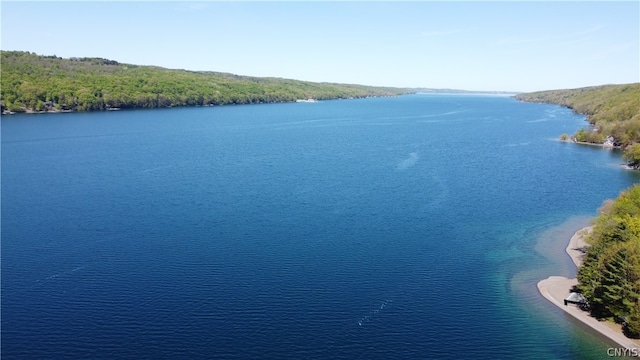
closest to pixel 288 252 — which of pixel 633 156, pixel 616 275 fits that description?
pixel 616 275

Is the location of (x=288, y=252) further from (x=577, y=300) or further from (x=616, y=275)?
(x=616, y=275)

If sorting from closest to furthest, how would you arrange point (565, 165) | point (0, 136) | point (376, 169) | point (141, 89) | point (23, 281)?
point (23, 281), point (376, 169), point (565, 165), point (0, 136), point (141, 89)

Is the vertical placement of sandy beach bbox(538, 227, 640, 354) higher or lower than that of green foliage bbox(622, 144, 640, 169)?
lower

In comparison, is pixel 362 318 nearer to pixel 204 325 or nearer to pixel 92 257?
pixel 204 325

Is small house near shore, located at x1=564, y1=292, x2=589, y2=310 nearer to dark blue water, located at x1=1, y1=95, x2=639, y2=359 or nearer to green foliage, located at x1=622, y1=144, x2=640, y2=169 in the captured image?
dark blue water, located at x1=1, y1=95, x2=639, y2=359

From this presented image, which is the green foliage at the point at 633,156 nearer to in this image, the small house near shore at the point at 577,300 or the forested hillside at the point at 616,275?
the forested hillside at the point at 616,275

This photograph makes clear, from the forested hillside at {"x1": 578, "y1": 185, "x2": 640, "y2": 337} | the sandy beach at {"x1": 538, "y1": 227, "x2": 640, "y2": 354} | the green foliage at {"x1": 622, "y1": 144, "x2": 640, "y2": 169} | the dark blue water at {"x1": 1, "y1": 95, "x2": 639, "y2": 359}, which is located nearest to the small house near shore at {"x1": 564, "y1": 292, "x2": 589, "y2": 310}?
the sandy beach at {"x1": 538, "y1": 227, "x2": 640, "y2": 354}

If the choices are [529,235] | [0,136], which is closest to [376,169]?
[529,235]
